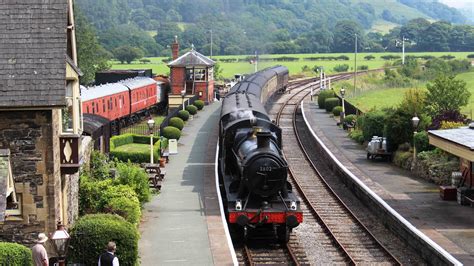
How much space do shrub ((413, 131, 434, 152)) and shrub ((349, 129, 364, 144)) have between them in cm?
875

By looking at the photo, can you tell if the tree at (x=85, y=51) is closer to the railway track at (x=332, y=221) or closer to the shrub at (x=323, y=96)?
the shrub at (x=323, y=96)

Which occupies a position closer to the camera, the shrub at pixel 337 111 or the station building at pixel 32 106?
the station building at pixel 32 106

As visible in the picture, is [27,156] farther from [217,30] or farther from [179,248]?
[217,30]

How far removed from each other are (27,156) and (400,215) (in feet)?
40.9

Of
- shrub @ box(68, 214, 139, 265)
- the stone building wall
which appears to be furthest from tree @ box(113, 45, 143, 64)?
the stone building wall

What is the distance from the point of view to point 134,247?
17125 millimetres

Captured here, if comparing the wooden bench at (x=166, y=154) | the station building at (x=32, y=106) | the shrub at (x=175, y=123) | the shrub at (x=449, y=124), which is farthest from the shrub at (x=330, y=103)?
the station building at (x=32, y=106)

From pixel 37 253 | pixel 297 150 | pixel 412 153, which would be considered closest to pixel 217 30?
pixel 297 150

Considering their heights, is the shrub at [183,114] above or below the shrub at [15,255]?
below

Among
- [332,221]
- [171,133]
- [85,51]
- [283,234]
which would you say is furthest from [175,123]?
[85,51]

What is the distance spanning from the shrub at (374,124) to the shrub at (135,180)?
17.5 meters

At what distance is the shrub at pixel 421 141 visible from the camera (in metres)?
32.5

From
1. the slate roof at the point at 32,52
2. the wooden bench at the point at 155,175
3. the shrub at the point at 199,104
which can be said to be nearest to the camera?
the slate roof at the point at 32,52

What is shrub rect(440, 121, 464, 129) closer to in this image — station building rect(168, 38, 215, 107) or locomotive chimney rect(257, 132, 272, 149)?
locomotive chimney rect(257, 132, 272, 149)
